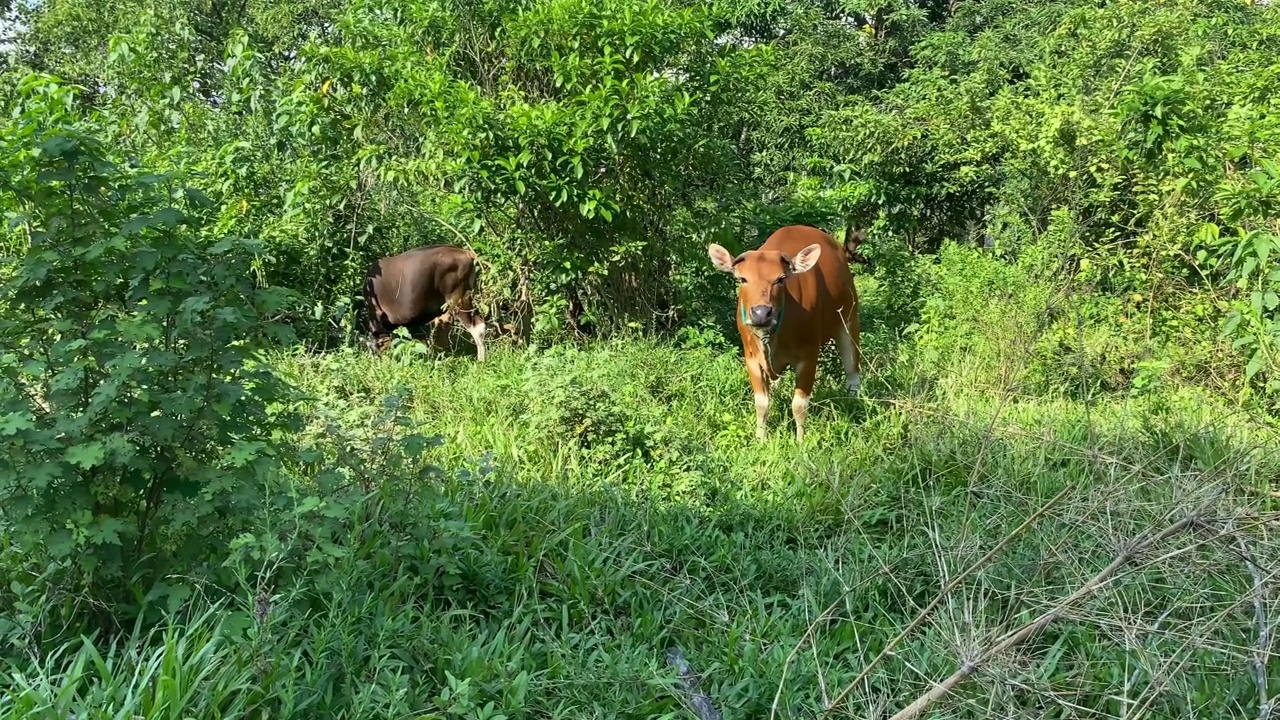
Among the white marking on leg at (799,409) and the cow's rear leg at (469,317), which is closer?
the white marking on leg at (799,409)

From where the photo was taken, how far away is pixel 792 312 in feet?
17.5

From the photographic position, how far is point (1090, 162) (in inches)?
276

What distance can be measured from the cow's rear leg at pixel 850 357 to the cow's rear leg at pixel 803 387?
515 mm

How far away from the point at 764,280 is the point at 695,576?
214 centimetres

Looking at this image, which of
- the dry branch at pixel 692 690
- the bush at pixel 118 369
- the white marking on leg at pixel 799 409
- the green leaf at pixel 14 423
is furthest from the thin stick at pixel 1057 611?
the white marking on leg at pixel 799 409

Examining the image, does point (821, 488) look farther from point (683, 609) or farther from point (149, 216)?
point (149, 216)

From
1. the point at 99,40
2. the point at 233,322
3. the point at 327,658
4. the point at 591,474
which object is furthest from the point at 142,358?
the point at 99,40

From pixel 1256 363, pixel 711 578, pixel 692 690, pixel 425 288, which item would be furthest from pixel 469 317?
pixel 1256 363

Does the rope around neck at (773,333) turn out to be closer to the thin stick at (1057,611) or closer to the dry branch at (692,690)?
the dry branch at (692,690)

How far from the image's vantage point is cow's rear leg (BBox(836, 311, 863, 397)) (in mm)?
5809

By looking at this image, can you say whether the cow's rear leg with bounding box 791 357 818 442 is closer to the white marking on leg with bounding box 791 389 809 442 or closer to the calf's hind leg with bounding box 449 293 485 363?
the white marking on leg with bounding box 791 389 809 442

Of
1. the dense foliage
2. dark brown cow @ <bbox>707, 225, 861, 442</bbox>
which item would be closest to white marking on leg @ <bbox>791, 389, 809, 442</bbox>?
dark brown cow @ <bbox>707, 225, 861, 442</bbox>

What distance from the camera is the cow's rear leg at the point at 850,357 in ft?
19.1

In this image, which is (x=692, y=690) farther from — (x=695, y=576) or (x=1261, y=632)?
(x=1261, y=632)
